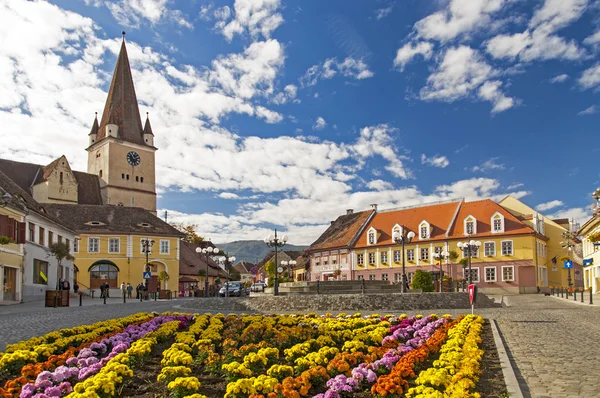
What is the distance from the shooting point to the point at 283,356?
11.5 metres

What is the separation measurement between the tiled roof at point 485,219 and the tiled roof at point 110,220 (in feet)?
101

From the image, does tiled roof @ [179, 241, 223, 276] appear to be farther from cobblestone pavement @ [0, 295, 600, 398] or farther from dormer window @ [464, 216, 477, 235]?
cobblestone pavement @ [0, 295, 600, 398]

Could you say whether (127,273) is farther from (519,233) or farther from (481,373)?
(481,373)

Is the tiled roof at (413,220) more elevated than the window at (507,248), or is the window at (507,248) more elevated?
the tiled roof at (413,220)

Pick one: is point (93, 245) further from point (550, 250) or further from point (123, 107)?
point (550, 250)

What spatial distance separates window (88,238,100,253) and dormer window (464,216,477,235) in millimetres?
38687

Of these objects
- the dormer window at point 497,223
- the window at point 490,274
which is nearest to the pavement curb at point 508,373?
the window at point 490,274

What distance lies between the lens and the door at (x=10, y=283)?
110 ft

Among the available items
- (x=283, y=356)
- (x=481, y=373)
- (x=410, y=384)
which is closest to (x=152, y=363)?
(x=283, y=356)

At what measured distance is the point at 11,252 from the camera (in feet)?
112

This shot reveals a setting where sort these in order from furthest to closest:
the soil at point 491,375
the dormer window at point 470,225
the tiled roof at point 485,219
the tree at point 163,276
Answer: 1. the tree at point 163,276
2. the dormer window at point 470,225
3. the tiled roof at point 485,219
4. the soil at point 491,375

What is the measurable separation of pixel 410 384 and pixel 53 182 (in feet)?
243

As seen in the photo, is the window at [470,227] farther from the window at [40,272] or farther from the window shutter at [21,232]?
the window shutter at [21,232]

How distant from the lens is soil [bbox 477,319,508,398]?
819cm
